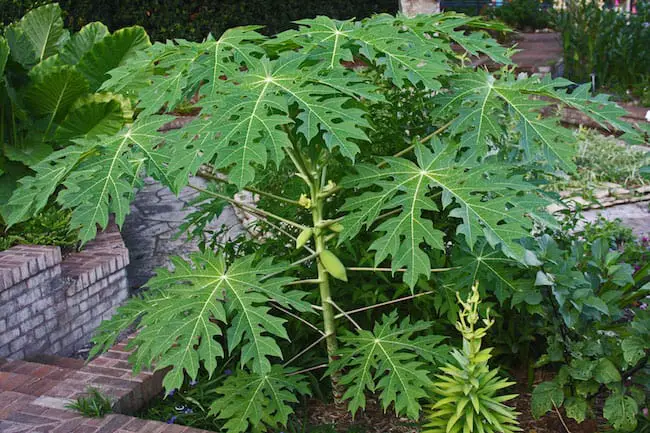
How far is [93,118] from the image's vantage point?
6160mm

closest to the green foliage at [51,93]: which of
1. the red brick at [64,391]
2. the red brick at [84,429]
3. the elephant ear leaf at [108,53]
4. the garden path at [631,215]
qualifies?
the elephant ear leaf at [108,53]

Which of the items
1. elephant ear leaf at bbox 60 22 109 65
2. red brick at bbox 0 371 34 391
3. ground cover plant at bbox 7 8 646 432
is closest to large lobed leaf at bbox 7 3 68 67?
elephant ear leaf at bbox 60 22 109 65

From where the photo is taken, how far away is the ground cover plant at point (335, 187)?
2.60m

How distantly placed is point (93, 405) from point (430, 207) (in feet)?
5.23

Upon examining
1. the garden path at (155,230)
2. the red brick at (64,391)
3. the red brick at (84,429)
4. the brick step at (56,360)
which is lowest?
the brick step at (56,360)

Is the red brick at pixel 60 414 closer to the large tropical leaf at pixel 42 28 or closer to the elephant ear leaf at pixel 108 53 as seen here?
the elephant ear leaf at pixel 108 53

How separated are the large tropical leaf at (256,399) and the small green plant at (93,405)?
0.45m

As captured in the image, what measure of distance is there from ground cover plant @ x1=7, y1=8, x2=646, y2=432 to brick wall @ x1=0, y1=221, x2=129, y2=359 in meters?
1.60

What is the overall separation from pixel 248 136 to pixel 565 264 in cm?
150

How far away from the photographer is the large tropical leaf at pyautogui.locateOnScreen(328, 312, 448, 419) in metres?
2.88

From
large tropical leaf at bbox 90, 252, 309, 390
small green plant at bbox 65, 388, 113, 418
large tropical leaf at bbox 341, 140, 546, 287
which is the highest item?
large tropical leaf at bbox 341, 140, 546, 287

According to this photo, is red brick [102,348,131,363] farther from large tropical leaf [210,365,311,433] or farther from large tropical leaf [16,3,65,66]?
large tropical leaf [16,3,65,66]

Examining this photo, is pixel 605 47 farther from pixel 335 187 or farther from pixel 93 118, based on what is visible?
pixel 335 187

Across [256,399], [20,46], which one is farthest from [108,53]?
[256,399]
